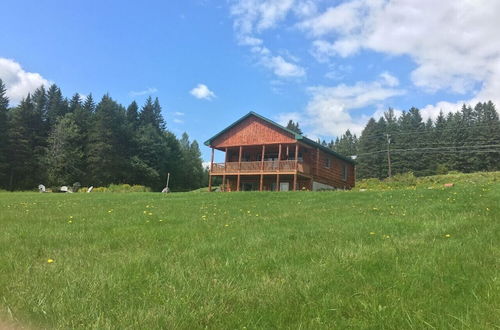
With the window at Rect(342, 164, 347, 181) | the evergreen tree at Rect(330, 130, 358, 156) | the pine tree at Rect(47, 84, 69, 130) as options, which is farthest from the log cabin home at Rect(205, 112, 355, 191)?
the evergreen tree at Rect(330, 130, 358, 156)

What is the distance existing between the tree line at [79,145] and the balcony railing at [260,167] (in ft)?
85.2

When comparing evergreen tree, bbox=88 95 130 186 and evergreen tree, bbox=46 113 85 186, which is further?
evergreen tree, bbox=88 95 130 186

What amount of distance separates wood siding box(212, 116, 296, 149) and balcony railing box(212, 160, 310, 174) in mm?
1792

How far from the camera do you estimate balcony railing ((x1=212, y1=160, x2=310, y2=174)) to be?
30.4 metres

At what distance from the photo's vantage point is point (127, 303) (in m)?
3.55

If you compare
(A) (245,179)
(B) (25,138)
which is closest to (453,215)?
(A) (245,179)

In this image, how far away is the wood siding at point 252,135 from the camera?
31.9 metres

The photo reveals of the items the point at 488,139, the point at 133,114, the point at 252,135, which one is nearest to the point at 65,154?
the point at 133,114

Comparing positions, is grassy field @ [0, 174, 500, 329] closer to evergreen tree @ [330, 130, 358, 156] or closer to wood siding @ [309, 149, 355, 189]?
wood siding @ [309, 149, 355, 189]

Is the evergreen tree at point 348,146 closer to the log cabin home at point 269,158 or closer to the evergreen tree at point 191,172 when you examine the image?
the evergreen tree at point 191,172

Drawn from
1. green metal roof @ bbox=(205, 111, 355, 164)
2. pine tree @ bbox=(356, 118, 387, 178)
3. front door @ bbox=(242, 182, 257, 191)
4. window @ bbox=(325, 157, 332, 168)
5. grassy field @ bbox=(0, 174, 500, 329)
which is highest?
pine tree @ bbox=(356, 118, 387, 178)

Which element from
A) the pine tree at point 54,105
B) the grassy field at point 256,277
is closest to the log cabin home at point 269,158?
the grassy field at point 256,277

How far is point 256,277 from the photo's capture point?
4285 millimetres

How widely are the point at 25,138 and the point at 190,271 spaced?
53782 mm
